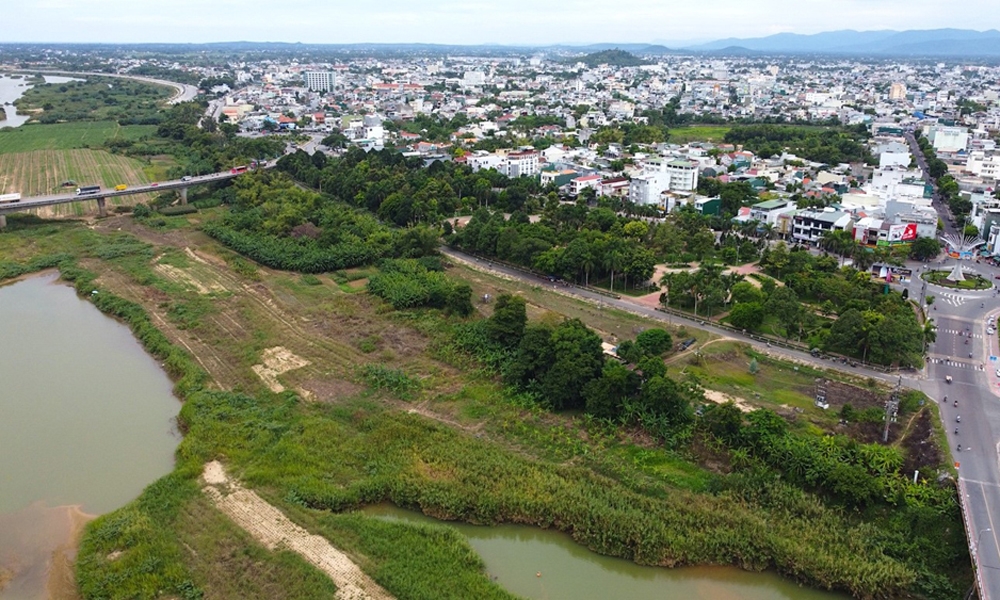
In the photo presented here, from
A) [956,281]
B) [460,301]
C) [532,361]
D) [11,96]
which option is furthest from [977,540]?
[11,96]

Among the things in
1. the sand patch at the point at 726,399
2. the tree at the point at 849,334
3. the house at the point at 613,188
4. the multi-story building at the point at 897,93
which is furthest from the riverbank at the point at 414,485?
the multi-story building at the point at 897,93

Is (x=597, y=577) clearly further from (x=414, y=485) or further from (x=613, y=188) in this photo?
(x=613, y=188)

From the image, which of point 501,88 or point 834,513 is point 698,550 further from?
point 501,88

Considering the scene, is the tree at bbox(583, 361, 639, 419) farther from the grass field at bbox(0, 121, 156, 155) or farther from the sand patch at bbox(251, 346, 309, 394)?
the grass field at bbox(0, 121, 156, 155)

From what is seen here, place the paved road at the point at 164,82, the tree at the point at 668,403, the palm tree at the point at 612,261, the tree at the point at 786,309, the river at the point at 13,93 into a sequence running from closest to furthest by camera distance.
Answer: the tree at the point at 668,403, the tree at the point at 786,309, the palm tree at the point at 612,261, the river at the point at 13,93, the paved road at the point at 164,82

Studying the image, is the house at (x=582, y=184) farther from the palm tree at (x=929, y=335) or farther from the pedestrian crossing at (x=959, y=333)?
the palm tree at (x=929, y=335)

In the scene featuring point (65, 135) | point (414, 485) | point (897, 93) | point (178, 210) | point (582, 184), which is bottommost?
point (414, 485)
